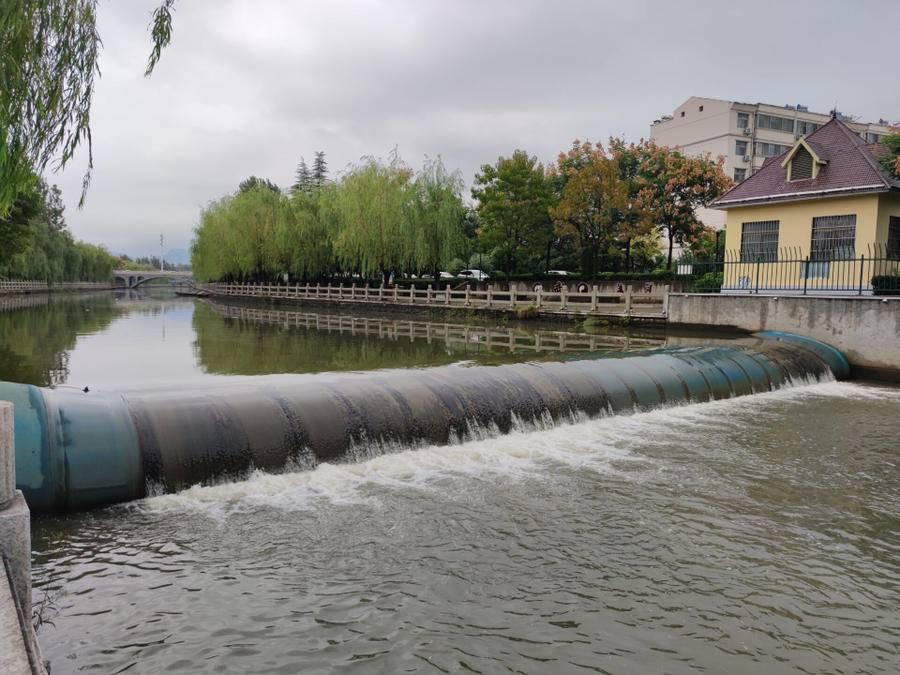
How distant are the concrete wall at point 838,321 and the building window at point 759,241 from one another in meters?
4.76

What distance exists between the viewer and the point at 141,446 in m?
6.43

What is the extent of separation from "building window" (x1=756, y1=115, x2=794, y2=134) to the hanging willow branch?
6309 centimetres

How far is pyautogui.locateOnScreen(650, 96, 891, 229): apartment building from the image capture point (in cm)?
5794

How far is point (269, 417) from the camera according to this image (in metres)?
7.36

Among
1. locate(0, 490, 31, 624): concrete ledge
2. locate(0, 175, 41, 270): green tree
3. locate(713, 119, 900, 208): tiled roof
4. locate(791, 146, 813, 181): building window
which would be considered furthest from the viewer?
locate(0, 175, 41, 270): green tree

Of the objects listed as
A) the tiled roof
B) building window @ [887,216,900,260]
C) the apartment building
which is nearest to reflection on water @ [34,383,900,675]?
building window @ [887,216,900,260]

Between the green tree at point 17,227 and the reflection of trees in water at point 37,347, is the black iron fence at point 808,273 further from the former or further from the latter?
the green tree at point 17,227

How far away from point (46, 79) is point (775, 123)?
66.0m

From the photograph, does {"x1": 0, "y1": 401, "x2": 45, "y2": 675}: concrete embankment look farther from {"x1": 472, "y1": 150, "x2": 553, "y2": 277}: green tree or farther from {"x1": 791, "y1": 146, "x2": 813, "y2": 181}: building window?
{"x1": 472, "y1": 150, "x2": 553, "y2": 277}: green tree

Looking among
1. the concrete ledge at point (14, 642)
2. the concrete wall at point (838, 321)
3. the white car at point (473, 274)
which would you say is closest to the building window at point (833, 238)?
the concrete wall at point (838, 321)

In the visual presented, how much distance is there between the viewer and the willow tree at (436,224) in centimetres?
4231

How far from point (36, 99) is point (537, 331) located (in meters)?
21.2

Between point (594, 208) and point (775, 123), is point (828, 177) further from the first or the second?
point (775, 123)

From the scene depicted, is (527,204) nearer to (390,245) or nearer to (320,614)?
(390,245)
